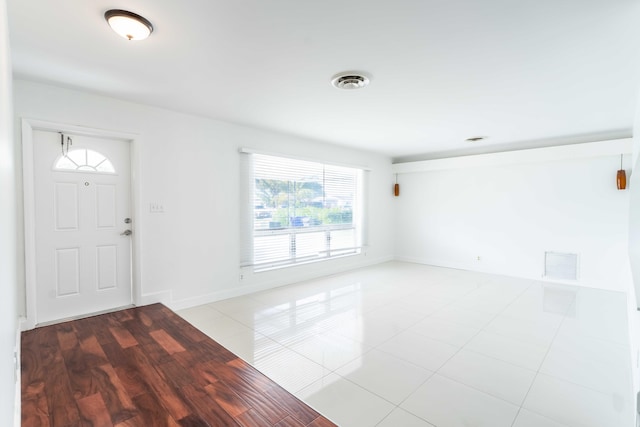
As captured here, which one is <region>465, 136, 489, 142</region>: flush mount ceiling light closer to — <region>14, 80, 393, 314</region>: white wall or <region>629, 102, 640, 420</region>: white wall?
<region>629, 102, 640, 420</region>: white wall

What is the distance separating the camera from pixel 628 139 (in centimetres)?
452

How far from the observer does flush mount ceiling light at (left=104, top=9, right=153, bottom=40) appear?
1836mm

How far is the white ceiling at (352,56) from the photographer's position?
6.04ft

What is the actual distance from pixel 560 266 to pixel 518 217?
105 centimetres

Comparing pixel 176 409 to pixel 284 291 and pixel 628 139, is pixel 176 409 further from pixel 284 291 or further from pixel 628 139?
pixel 628 139

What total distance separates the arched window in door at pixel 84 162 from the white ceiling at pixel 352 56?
0.71 metres

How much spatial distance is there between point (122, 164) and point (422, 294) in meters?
4.43

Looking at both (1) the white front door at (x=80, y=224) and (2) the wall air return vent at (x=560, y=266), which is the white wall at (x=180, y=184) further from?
(2) the wall air return vent at (x=560, y=266)

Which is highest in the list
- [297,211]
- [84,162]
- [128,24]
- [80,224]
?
[128,24]

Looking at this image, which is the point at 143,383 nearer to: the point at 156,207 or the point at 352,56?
the point at 156,207

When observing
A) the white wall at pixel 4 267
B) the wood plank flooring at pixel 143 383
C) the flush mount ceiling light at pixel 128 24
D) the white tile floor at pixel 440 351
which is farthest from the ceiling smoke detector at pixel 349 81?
the wood plank flooring at pixel 143 383

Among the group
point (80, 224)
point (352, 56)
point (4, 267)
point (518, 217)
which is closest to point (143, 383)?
point (4, 267)

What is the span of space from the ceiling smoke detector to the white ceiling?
0.30 ft

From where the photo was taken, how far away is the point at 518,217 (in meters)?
5.63
